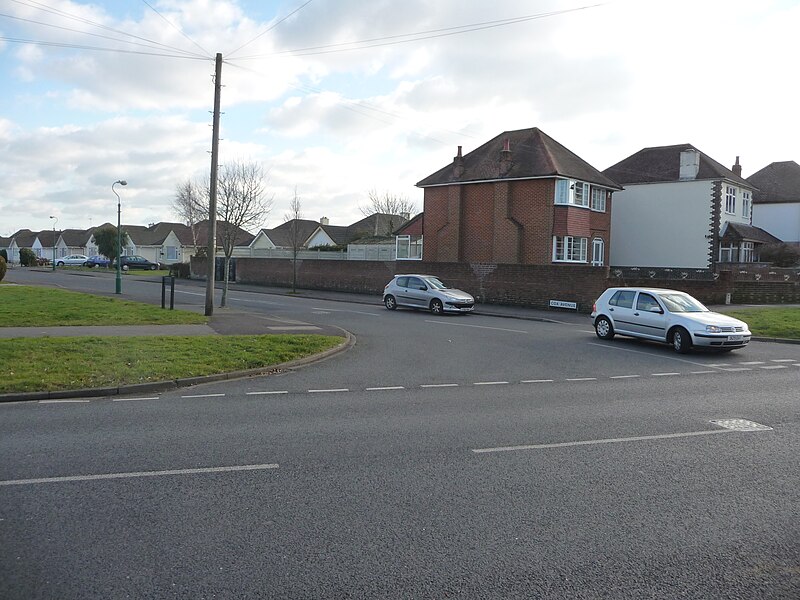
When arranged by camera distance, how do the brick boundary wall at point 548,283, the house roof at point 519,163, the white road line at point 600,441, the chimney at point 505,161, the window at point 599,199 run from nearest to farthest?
the white road line at point 600,441 → the brick boundary wall at point 548,283 → the house roof at point 519,163 → the chimney at point 505,161 → the window at point 599,199

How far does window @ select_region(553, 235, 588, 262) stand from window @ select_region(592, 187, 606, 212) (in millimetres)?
2991

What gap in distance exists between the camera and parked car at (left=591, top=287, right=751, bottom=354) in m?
15.8

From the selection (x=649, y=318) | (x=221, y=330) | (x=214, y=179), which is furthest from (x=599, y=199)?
(x=221, y=330)

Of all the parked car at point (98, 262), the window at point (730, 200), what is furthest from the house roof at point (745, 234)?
the parked car at point (98, 262)

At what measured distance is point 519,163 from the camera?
37156 millimetres

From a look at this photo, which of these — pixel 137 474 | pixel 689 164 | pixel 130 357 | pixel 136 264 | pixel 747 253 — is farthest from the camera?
pixel 136 264

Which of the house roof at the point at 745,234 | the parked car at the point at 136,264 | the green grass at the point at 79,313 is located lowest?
the green grass at the point at 79,313

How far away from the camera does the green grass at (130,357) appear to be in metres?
10.7

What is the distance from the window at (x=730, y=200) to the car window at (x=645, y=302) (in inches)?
1211

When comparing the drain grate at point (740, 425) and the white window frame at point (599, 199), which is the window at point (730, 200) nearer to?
the white window frame at point (599, 199)

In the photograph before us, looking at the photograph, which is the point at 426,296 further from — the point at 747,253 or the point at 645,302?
the point at 747,253

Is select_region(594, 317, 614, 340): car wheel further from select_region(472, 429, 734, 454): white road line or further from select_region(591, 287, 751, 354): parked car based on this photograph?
select_region(472, 429, 734, 454): white road line

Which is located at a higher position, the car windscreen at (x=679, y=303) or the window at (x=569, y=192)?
the window at (x=569, y=192)

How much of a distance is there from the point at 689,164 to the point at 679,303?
101ft
